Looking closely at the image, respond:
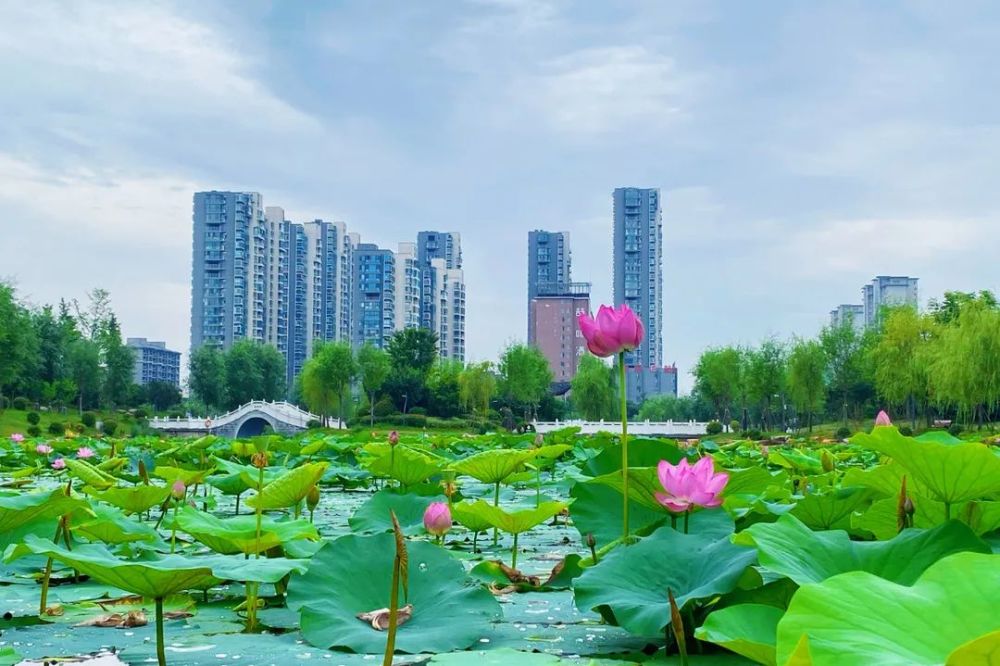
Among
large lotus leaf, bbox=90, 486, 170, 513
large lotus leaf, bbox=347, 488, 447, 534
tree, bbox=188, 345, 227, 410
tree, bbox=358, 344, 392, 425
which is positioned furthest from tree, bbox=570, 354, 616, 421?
large lotus leaf, bbox=90, 486, 170, 513

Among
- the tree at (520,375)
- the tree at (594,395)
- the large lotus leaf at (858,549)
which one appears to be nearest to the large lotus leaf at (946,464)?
the large lotus leaf at (858,549)

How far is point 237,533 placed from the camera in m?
1.79

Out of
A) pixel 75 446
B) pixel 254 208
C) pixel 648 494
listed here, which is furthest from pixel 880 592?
pixel 254 208

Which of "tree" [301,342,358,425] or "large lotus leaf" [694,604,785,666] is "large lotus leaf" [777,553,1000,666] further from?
"tree" [301,342,358,425]

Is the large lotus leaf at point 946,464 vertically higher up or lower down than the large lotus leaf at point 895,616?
higher up

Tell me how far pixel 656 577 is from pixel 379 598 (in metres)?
0.44

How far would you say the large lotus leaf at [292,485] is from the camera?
74.3 inches

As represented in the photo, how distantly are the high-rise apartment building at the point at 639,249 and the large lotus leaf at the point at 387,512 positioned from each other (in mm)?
88817

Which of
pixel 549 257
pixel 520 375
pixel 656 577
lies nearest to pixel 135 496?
pixel 656 577

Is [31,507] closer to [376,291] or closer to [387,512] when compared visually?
[387,512]

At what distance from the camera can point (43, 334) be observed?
3528 centimetres

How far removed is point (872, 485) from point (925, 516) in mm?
129

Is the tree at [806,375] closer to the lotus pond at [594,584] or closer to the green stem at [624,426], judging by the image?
the lotus pond at [594,584]

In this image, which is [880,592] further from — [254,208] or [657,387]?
[657,387]
